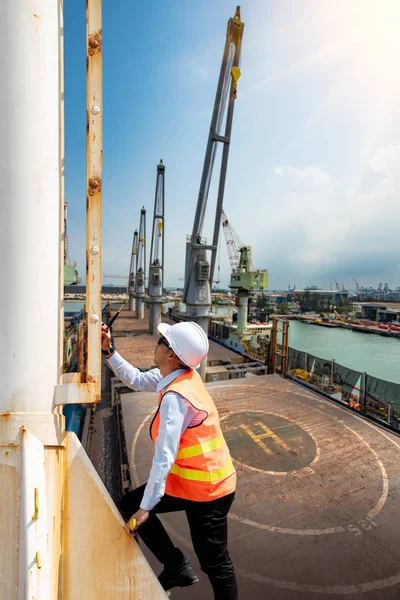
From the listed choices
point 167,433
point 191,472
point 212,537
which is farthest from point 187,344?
point 212,537

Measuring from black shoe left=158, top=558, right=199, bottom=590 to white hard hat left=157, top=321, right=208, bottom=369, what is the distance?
1.75m

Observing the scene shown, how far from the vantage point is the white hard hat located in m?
2.35

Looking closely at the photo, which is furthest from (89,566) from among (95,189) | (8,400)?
(95,189)

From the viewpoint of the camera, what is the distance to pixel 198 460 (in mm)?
2248

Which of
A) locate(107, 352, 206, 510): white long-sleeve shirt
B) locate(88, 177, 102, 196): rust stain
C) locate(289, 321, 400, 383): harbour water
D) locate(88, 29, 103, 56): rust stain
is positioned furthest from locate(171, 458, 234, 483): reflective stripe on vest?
locate(289, 321, 400, 383): harbour water

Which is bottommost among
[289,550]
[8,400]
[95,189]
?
[289,550]

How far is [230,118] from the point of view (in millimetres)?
14312

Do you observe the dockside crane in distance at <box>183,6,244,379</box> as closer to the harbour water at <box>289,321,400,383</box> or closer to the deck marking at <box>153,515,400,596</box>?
the deck marking at <box>153,515,400,596</box>

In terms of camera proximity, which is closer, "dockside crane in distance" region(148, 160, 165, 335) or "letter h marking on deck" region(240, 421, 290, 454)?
"letter h marking on deck" region(240, 421, 290, 454)

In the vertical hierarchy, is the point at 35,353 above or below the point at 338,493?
above

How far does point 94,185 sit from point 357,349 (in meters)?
57.9

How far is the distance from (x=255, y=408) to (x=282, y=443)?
1828mm

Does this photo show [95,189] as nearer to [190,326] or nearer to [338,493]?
[190,326]

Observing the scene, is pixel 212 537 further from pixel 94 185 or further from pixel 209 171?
pixel 209 171
